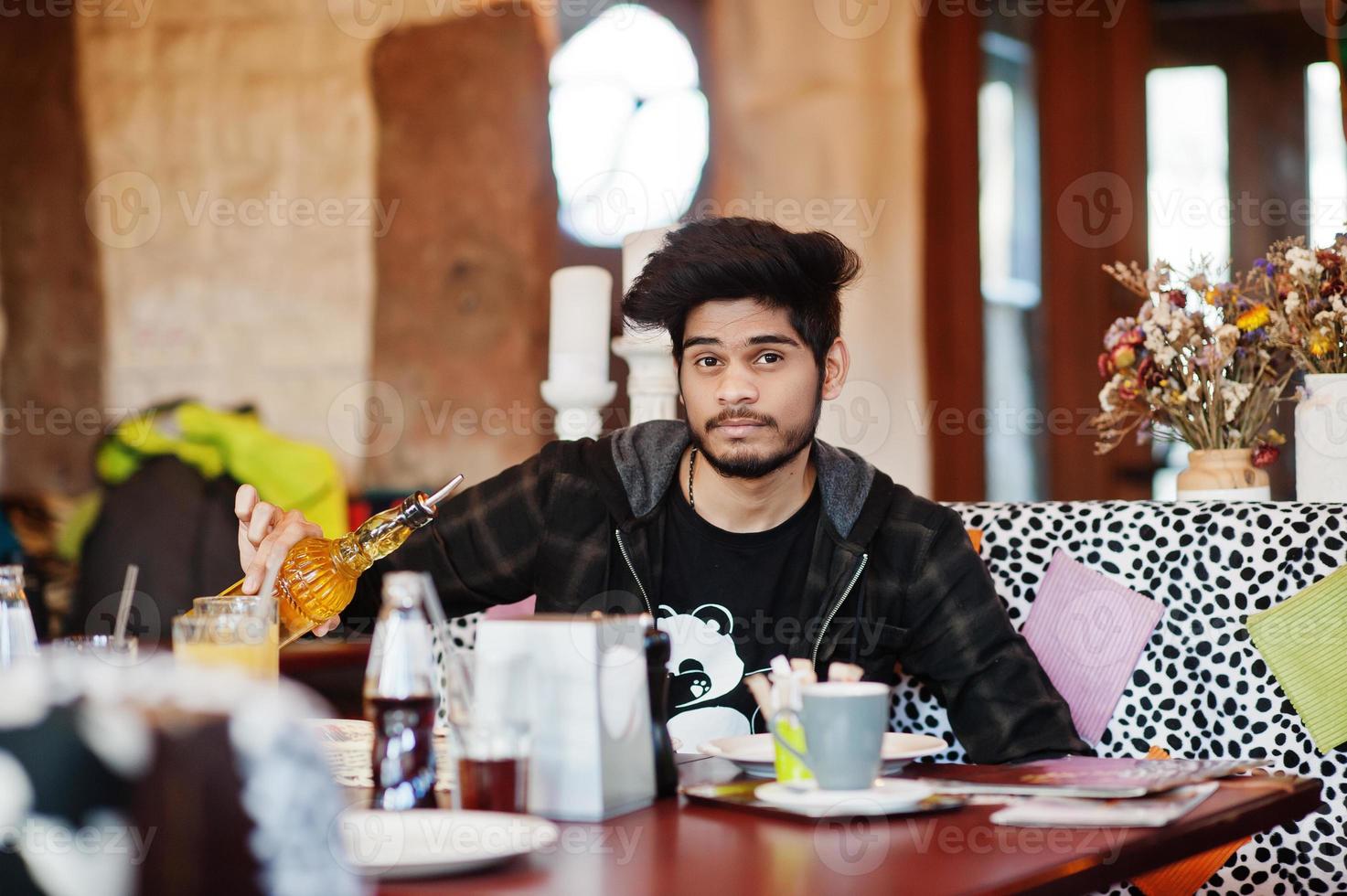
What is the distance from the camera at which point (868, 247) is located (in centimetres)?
343

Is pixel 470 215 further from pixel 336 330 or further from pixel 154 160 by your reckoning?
pixel 154 160

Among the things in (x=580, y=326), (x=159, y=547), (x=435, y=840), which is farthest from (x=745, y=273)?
(x=159, y=547)

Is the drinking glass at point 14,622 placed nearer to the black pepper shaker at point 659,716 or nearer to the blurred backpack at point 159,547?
the black pepper shaker at point 659,716

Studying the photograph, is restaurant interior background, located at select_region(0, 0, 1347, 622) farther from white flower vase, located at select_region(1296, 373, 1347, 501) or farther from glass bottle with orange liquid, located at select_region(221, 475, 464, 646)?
glass bottle with orange liquid, located at select_region(221, 475, 464, 646)

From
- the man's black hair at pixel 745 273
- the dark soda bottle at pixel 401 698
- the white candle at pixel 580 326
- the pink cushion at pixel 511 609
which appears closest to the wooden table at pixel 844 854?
the dark soda bottle at pixel 401 698

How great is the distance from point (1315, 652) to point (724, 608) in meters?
0.70

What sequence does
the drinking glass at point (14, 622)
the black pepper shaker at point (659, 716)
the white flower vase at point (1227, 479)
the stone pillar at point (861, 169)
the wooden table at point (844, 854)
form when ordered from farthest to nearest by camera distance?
the stone pillar at point (861, 169)
the white flower vase at point (1227, 479)
the drinking glass at point (14, 622)
the black pepper shaker at point (659, 716)
the wooden table at point (844, 854)

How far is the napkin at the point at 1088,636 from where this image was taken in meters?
1.76

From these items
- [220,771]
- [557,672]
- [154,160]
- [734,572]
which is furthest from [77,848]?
[154,160]

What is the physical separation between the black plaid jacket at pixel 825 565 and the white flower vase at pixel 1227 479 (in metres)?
0.36

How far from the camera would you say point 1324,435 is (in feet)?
5.94

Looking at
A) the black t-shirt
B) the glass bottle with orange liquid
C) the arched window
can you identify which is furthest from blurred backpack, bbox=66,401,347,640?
the glass bottle with orange liquid

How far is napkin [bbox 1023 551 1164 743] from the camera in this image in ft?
5.79

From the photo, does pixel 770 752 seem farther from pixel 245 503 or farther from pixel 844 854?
pixel 245 503
